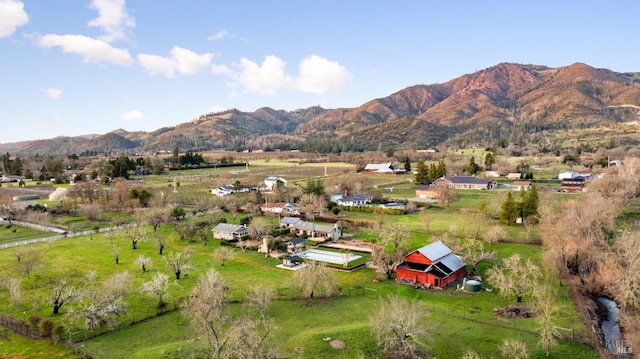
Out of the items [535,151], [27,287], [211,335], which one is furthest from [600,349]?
[535,151]

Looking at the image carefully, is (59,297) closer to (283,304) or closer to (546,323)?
(283,304)

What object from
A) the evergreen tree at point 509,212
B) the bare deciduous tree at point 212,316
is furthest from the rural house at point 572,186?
the bare deciduous tree at point 212,316

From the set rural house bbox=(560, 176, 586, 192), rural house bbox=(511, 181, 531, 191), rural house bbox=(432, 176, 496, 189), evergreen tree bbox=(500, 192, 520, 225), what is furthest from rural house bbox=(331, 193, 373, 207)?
rural house bbox=(560, 176, 586, 192)

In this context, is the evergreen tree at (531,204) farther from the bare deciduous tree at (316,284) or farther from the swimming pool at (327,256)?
the bare deciduous tree at (316,284)

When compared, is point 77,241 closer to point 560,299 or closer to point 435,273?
point 435,273

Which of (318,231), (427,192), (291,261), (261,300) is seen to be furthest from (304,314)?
(427,192)
